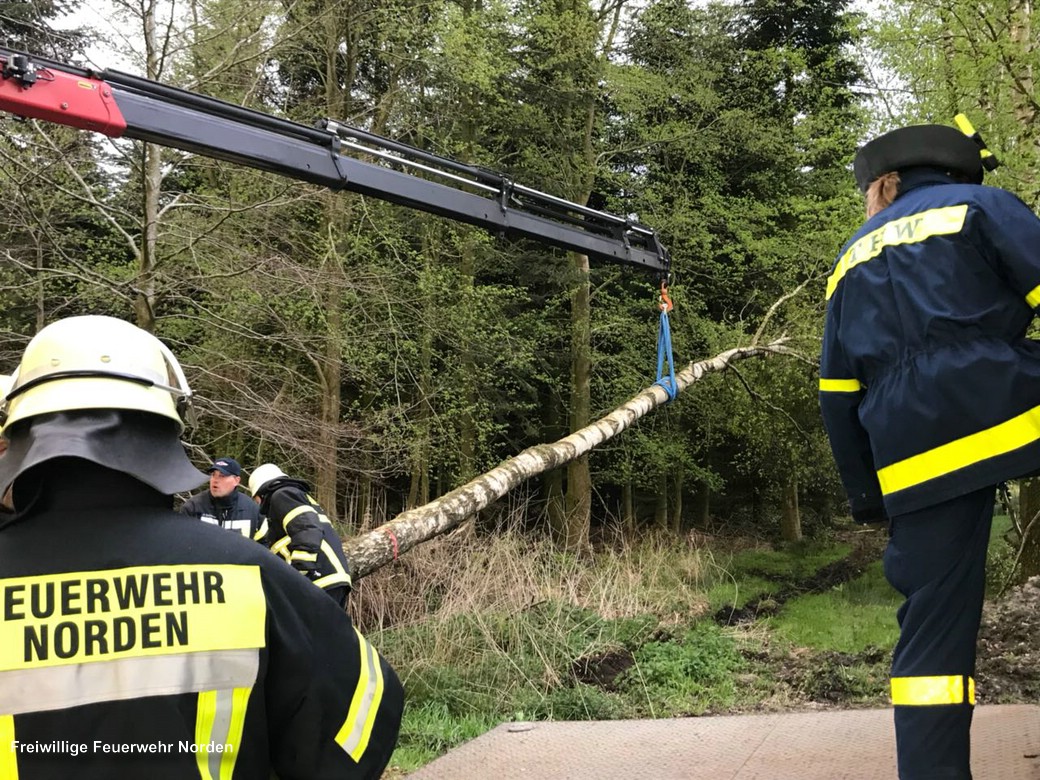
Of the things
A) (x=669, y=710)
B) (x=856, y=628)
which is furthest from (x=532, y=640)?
(x=856, y=628)

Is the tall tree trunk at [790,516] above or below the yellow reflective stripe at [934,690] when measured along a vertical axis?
below

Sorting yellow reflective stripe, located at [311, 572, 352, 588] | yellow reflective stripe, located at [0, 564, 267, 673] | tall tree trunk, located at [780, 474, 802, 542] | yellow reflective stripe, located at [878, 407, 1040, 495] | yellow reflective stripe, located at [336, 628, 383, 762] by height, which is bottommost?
tall tree trunk, located at [780, 474, 802, 542]

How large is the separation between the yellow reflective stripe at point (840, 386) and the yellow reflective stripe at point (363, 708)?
1733mm

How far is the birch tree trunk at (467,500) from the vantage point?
222 inches

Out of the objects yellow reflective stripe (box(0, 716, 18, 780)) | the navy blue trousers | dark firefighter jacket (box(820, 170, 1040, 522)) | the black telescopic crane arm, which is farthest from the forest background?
yellow reflective stripe (box(0, 716, 18, 780))

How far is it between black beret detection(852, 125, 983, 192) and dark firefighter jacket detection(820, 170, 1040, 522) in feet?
0.34

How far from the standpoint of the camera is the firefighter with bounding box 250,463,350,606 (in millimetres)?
4414

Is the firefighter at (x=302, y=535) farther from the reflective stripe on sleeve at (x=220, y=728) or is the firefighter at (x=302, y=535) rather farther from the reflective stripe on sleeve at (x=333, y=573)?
the reflective stripe on sleeve at (x=220, y=728)

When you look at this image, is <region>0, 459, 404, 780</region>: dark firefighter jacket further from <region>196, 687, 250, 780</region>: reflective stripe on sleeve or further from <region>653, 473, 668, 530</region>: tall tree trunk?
<region>653, 473, 668, 530</region>: tall tree trunk

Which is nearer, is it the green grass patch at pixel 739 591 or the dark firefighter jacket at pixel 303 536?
the dark firefighter jacket at pixel 303 536

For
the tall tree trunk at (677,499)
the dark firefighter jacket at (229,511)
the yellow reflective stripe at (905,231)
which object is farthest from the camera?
the tall tree trunk at (677,499)

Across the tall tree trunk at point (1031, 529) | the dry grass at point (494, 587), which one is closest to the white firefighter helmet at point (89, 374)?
the dry grass at point (494, 587)

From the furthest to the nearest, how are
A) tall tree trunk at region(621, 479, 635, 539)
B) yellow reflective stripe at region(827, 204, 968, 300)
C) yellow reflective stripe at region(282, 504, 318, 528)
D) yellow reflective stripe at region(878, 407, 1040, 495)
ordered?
tall tree trunk at region(621, 479, 635, 539), yellow reflective stripe at region(282, 504, 318, 528), yellow reflective stripe at region(827, 204, 968, 300), yellow reflective stripe at region(878, 407, 1040, 495)

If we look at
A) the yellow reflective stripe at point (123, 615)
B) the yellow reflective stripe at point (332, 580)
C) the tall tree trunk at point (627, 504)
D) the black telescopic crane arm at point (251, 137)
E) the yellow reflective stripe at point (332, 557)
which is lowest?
the tall tree trunk at point (627, 504)
